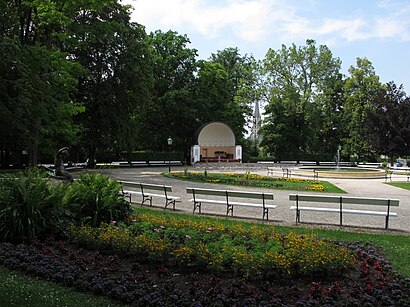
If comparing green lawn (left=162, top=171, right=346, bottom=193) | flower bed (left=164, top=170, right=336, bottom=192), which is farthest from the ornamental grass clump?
flower bed (left=164, top=170, right=336, bottom=192)

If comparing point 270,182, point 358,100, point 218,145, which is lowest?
point 270,182

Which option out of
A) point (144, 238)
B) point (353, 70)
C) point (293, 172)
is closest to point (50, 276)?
point (144, 238)

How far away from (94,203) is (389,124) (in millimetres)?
44784

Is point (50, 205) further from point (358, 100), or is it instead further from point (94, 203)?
point (358, 100)

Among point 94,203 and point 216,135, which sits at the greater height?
point 216,135

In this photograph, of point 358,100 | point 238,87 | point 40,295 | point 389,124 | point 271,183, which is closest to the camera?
point 40,295

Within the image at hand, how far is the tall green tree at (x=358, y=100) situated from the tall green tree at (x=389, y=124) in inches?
141

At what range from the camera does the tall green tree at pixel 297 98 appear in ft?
177

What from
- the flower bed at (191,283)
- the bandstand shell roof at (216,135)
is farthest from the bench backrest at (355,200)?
the bandstand shell roof at (216,135)

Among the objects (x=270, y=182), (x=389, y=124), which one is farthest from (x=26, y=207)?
(x=389, y=124)

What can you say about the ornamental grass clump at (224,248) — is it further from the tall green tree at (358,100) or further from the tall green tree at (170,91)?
the tall green tree at (358,100)

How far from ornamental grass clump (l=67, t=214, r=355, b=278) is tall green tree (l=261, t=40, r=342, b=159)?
46633 mm

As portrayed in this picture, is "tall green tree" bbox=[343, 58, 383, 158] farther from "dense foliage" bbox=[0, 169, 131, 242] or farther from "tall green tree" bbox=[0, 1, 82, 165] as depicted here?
"dense foliage" bbox=[0, 169, 131, 242]

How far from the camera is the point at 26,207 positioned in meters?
8.28
